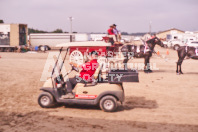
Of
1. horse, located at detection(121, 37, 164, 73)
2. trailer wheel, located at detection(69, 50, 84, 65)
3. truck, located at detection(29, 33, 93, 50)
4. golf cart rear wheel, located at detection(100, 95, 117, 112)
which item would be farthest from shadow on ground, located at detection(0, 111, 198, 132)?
truck, located at detection(29, 33, 93, 50)

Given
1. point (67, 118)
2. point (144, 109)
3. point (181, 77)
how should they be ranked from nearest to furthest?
1. point (67, 118)
2. point (144, 109)
3. point (181, 77)

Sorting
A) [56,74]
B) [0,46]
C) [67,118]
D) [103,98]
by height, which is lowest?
[67,118]

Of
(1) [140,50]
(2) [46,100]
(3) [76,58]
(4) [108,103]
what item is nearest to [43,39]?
(3) [76,58]

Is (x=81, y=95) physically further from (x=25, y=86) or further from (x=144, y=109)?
(x=25, y=86)

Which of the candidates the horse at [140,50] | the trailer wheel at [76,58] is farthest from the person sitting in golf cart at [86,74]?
the horse at [140,50]

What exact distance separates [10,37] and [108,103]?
28.8 meters

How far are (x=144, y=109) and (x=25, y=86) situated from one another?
19.0 feet

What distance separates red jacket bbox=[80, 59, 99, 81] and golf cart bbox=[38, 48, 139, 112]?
146mm

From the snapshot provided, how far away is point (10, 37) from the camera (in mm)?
32812

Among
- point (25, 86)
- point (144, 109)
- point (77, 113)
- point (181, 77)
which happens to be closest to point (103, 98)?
point (77, 113)

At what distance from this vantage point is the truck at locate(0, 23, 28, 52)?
32.6 metres

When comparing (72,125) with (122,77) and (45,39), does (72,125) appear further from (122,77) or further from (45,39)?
(45,39)

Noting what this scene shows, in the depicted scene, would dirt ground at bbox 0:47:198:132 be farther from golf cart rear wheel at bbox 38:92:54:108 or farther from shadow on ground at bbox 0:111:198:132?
golf cart rear wheel at bbox 38:92:54:108

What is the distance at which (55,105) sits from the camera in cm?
803
